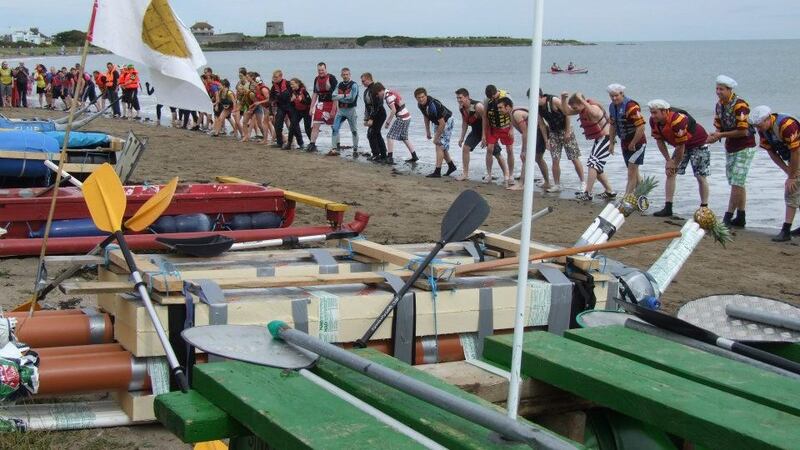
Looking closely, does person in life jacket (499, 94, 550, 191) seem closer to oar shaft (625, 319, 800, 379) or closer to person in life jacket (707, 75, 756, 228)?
person in life jacket (707, 75, 756, 228)

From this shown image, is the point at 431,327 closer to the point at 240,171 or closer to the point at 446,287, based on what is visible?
the point at 446,287

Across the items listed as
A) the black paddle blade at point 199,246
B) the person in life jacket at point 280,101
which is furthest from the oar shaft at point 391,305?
the person in life jacket at point 280,101

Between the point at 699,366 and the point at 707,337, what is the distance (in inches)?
13.5

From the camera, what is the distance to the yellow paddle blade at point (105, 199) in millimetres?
5266

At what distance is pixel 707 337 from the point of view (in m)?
2.99

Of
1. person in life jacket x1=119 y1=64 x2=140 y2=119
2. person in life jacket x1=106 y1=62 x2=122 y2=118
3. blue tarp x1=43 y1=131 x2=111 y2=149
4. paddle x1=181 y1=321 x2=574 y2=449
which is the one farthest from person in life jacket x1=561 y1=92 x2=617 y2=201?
person in life jacket x1=119 y1=64 x2=140 y2=119

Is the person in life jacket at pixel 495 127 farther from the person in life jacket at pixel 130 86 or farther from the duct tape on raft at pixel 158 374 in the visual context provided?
the person in life jacket at pixel 130 86

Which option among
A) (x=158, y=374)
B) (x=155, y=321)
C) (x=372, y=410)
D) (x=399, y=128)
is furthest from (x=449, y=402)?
(x=399, y=128)

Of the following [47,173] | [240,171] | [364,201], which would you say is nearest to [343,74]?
[240,171]

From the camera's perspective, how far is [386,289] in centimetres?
514

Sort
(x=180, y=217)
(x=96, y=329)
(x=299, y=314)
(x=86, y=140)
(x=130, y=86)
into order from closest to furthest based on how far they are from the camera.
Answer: (x=299, y=314), (x=96, y=329), (x=180, y=217), (x=86, y=140), (x=130, y=86)

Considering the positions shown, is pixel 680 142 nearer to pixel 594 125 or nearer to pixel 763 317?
pixel 594 125

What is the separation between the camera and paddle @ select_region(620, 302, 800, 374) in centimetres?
289

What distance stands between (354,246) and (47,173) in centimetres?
564
